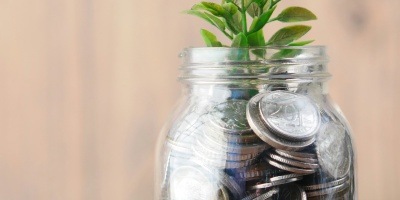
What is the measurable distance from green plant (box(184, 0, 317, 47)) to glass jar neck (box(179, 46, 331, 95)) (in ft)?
0.10

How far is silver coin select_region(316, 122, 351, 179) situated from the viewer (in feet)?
1.99

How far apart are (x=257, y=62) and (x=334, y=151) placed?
0.42 feet

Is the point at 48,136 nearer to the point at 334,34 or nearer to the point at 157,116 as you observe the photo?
the point at 157,116

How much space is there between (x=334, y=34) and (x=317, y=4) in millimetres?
58

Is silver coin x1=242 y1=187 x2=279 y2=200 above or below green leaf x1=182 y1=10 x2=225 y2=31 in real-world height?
below

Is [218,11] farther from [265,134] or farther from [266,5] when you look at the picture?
[265,134]

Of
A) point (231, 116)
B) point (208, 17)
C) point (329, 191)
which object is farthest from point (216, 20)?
point (329, 191)

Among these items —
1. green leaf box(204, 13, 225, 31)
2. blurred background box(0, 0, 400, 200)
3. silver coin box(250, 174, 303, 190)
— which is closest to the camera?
silver coin box(250, 174, 303, 190)

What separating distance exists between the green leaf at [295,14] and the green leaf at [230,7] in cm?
6

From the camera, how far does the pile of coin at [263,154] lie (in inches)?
22.5

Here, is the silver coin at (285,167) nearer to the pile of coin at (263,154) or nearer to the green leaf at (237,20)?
the pile of coin at (263,154)

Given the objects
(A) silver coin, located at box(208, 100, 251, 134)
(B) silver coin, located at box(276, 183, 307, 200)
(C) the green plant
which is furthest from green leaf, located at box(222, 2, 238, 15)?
(B) silver coin, located at box(276, 183, 307, 200)

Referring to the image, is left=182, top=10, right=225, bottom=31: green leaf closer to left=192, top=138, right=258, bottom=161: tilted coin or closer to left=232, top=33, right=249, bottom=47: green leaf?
left=232, top=33, right=249, bottom=47: green leaf

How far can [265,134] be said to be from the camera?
0.57 m
